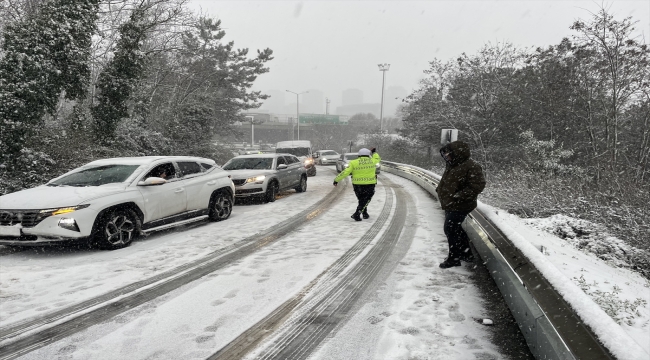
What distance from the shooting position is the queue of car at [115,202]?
558 centimetres

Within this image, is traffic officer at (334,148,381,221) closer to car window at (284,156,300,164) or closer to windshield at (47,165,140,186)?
windshield at (47,165,140,186)

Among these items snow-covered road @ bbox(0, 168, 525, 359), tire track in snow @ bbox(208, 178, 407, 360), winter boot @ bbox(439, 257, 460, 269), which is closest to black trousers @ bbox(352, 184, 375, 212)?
snow-covered road @ bbox(0, 168, 525, 359)

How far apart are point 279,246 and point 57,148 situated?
9.49 meters

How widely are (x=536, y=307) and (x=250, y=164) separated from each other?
10612 mm

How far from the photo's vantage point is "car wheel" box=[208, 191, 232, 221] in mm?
8734

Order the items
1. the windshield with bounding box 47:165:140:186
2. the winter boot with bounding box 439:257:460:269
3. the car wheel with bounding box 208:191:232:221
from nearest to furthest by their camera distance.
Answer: the winter boot with bounding box 439:257:460:269, the windshield with bounding box 47:165:140:186, the car wheel with bounding box 208:191:232:221

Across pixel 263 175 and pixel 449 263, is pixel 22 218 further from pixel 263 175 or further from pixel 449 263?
pixel 263 175

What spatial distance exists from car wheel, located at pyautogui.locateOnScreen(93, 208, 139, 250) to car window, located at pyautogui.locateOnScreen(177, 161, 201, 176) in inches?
68.2

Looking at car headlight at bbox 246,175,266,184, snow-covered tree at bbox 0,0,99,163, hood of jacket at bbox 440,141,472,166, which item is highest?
snow-covered tree at bbox 0,0,99,163

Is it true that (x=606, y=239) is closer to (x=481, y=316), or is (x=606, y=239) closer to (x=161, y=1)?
(x=481, y=316)

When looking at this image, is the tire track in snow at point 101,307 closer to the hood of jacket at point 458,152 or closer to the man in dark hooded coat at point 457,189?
the man in dark hooded coat at point 457,189

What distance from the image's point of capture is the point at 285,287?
4.48 metres

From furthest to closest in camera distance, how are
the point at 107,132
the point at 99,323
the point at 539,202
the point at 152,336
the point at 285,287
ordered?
the point at 107,132, the point at 539,202, the point at 285,287, the point at 99,323, the point at 152,336

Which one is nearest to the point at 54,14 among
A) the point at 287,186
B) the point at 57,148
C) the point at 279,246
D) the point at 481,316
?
the point at 57,148
